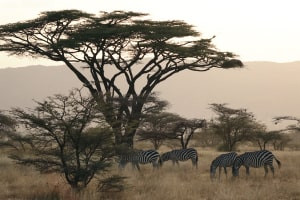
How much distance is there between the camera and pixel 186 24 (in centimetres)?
2752

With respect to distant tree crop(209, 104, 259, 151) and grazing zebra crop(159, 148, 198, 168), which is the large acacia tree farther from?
distant tree crop(209, 104, 259, 151)

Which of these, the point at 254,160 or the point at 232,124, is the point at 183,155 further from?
the point at 232,124

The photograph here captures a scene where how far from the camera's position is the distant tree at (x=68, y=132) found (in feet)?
42.2

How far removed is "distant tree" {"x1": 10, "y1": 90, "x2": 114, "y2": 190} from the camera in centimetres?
1286

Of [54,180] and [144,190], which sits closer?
[144,190]

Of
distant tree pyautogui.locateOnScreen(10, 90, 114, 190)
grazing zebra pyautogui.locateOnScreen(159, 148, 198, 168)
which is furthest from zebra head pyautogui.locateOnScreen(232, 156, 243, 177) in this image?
distant tree pyautogui.locateOnScreen(10, 90, 114, 190)

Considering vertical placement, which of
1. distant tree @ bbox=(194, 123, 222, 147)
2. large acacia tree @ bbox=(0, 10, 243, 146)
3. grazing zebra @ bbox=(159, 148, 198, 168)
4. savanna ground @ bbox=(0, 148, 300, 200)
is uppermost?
large acacia tree @ bbox=(0, 10, 243, 146)

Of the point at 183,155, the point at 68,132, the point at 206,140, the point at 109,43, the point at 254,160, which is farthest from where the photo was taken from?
the point at 206,140

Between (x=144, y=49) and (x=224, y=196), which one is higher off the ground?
(x=144, y=49)

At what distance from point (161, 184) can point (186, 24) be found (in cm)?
1397

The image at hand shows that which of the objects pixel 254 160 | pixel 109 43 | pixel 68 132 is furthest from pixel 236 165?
pixel 109 43

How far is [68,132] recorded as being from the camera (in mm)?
12914

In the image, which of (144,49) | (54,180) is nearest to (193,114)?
(144,49)

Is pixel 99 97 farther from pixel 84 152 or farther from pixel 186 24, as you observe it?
pixel 186 24
